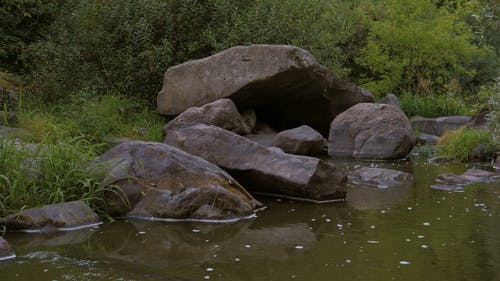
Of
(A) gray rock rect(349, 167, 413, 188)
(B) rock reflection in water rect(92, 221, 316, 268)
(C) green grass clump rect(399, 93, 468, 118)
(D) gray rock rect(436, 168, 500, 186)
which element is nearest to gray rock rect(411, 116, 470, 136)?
(C) green grass clump rect(399, 93, 468, 118)

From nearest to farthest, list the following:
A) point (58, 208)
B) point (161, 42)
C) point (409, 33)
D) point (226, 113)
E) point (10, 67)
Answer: point (58, 208) → point (226, 113) → point (161, 42) → point (10, 67) → point (409, 33)

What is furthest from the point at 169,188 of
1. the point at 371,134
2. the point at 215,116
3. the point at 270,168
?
the point at 371,134

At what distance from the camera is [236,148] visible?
918 cm

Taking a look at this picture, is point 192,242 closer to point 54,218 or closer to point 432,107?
point 54,218

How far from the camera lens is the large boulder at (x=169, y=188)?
298 inches

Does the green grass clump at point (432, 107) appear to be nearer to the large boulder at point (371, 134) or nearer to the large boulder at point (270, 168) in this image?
the large boulder at point (371, 134)

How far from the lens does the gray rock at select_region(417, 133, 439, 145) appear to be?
1548cm

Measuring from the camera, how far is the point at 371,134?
43.7ft

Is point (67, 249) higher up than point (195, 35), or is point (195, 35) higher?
point (195, 35)

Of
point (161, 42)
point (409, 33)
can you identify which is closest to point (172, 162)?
point (161, 42)

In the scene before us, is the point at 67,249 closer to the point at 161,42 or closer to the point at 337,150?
the point at 337,150

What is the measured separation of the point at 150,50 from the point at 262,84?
3.00 m

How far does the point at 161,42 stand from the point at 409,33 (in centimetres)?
824

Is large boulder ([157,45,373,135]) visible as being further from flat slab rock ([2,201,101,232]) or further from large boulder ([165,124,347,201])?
flat slab rock ([2,201,101,232])
